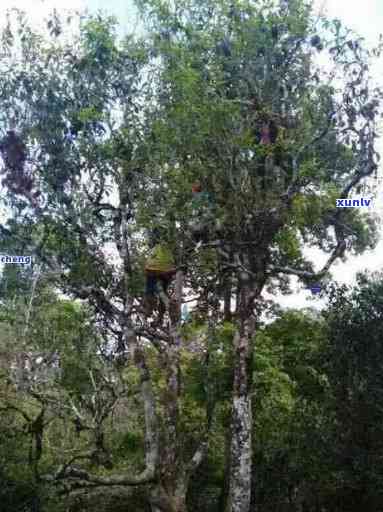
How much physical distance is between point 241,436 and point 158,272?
127 inches

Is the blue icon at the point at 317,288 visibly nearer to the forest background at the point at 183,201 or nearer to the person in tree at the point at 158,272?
the forest background at the point at 183,201

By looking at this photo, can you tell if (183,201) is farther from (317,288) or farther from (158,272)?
(317,288)

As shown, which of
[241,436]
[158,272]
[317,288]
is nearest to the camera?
[241,436]

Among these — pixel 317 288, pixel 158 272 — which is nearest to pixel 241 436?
pixel 317 288

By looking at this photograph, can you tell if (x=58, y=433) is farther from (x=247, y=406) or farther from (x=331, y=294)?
(x=331, y=294)

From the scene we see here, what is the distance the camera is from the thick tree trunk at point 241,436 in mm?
10227

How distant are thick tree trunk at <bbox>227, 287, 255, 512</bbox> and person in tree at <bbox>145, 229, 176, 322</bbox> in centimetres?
170

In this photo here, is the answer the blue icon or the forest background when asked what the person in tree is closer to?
the forest background

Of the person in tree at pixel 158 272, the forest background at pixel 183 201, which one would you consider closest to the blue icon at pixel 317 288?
the forest background at pixel 183 201

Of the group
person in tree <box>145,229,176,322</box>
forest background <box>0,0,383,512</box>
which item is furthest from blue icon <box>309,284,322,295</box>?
person in tree <box>145,229,176,322</box>

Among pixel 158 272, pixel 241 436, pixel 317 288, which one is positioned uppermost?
pixel 158 272

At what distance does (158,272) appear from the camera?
1136 cm

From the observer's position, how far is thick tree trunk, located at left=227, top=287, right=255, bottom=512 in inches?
403

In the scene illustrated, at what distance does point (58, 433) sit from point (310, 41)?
10865mm
